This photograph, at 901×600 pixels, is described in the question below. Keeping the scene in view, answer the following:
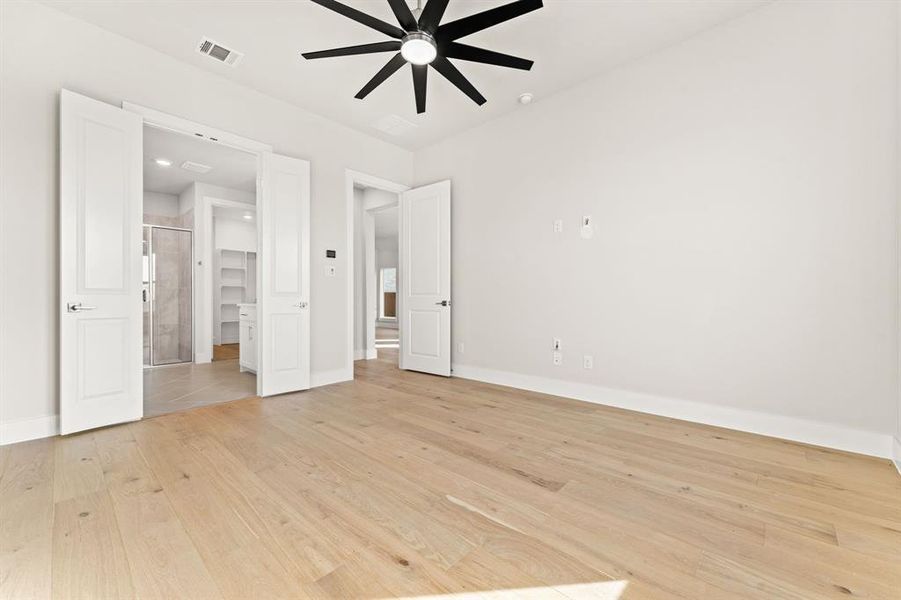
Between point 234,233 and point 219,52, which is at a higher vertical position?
point 219,52

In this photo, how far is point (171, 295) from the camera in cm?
631

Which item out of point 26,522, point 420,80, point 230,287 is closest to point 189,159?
point 230,287

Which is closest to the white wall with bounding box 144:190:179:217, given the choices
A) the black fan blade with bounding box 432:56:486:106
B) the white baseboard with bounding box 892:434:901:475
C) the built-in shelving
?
the built-in shelving

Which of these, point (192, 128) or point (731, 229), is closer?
point (731, 229)

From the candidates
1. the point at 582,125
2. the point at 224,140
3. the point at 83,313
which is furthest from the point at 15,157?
the point at 582,125

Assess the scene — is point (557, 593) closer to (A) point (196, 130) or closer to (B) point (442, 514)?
(B) point (442, 514)

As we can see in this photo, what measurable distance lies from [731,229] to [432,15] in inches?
103

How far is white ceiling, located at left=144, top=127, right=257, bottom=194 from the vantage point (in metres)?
4.58

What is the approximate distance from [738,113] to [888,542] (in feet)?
9.04

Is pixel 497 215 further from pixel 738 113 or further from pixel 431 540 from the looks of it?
pixel 431 540

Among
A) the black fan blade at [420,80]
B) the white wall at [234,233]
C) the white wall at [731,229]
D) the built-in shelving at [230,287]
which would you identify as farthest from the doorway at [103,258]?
the white wall at [234,233]

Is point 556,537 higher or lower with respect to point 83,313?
lower

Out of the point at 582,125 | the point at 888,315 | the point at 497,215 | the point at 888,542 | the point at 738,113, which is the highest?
the point at 582,125

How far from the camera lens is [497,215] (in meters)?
4.44
